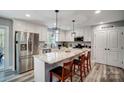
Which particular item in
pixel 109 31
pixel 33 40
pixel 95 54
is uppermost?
pixel 109 31

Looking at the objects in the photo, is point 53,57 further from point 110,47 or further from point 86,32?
point 86,32

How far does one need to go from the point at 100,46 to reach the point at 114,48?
727 millimetres

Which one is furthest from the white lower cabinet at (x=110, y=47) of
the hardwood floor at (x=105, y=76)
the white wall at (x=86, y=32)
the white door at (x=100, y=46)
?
the hardwood floor at (x=105, y=76)

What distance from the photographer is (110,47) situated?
516 centimetres

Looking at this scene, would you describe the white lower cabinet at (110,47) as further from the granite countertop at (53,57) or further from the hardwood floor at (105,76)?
the granite countertop at (53,57)

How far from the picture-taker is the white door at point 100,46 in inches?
212

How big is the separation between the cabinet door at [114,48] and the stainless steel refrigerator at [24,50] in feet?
12.5

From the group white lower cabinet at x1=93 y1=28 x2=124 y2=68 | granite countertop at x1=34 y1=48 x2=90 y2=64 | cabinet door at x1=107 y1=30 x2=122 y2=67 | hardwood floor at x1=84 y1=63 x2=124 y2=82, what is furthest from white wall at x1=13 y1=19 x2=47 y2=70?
cabinet door at x1=107 y1=30 x2=122 y2=67

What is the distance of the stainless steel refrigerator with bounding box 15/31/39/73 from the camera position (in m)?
3.96

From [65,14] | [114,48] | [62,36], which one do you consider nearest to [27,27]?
[65,14]
